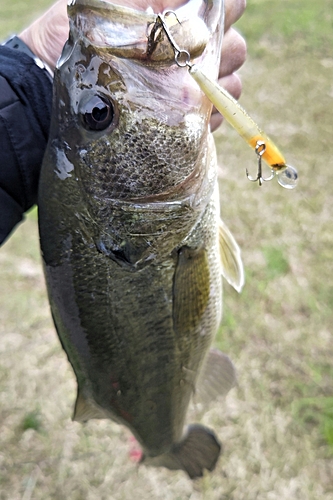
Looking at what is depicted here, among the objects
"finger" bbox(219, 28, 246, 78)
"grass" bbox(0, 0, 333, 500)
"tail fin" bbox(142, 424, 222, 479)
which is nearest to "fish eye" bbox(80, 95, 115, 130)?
"finger" bbox(219, 28, 246, 78)

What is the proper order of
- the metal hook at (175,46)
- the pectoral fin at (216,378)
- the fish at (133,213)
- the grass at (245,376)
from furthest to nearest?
the grass at (245,376) → the pectoral fin at (216,378) → the fish at (133,213) → the metal hook at (175,46)

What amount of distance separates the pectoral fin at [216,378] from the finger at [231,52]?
3.67ft

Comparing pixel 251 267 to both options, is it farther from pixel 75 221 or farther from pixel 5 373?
pixel 75 221

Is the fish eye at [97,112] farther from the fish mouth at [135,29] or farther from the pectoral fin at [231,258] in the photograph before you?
the pectoral fin at [231,258]

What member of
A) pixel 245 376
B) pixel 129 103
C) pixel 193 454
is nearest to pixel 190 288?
pixel 129 103

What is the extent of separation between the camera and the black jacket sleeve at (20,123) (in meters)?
1.54

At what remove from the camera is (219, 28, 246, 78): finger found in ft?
4.99

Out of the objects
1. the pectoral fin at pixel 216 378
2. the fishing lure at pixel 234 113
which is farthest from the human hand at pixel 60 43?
the pectoral fin at pixel 216 378

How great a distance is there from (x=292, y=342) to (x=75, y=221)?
2.37m

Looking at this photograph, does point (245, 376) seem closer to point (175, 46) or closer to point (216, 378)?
point (216, 378)

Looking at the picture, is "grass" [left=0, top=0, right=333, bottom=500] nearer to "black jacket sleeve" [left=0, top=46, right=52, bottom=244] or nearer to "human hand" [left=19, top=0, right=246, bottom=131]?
"black jacket sleeve" [left=0, top=46, right=52, bottom=244]

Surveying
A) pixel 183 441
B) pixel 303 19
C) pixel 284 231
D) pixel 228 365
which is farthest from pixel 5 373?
pixel 303 19

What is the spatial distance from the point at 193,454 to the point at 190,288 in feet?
3.07

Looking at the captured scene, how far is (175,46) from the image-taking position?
102 centimetres
